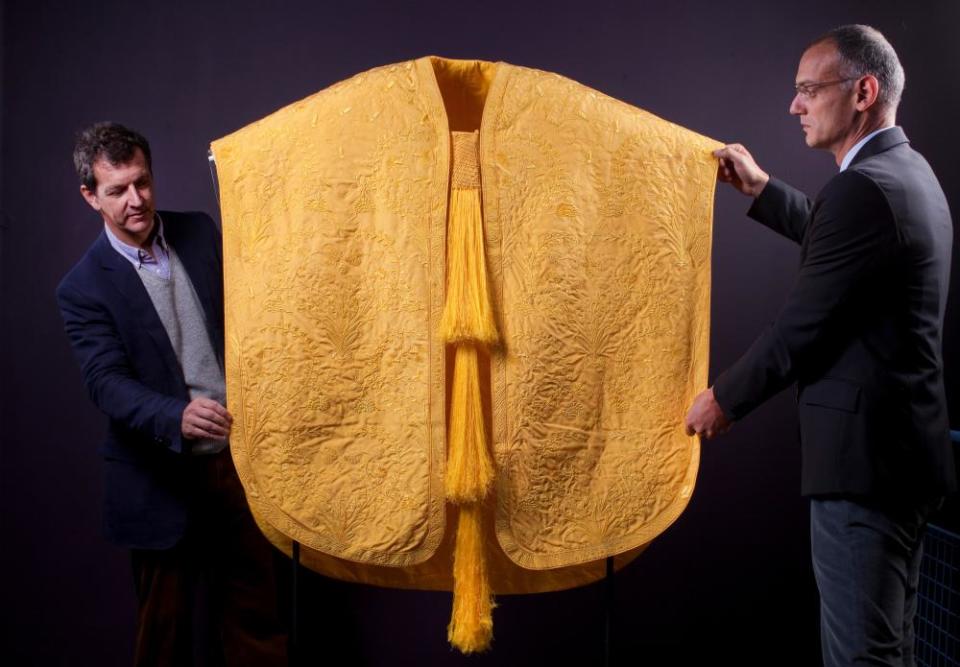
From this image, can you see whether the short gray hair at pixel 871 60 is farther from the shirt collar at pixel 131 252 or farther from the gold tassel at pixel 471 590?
the shirt collar at pixel 131 252

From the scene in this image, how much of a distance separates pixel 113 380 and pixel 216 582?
0.57m

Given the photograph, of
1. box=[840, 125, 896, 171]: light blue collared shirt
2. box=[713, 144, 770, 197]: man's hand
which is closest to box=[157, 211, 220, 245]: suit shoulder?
box=[713, 144, 770, 197]: man's hand

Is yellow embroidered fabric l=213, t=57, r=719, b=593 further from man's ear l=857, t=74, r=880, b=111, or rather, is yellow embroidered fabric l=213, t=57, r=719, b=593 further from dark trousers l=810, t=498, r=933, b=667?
man's ear l=857, t=74, r=880, b=111

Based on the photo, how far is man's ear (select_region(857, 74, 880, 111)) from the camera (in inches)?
60.2

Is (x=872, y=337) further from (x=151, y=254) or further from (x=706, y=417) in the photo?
(x=151, y=254)

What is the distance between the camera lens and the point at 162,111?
2.23 metres

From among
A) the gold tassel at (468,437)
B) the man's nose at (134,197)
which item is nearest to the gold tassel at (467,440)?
the gold tassel at (468,437)

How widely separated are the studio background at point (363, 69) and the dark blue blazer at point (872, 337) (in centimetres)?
83

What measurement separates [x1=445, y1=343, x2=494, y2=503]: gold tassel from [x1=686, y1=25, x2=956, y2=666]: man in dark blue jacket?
450 millimetres

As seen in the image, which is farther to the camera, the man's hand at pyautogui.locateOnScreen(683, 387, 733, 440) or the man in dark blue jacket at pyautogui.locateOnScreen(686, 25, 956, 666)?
the man's hand at pyautogui.locateOnScreen(683, 387, 733, 440)

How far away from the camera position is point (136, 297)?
177cm

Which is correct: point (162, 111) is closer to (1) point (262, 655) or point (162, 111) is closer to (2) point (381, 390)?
(2) point (381, 390)

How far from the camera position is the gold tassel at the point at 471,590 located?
150 centimetres

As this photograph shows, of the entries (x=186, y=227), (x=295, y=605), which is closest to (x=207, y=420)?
(x=295, y=605)
